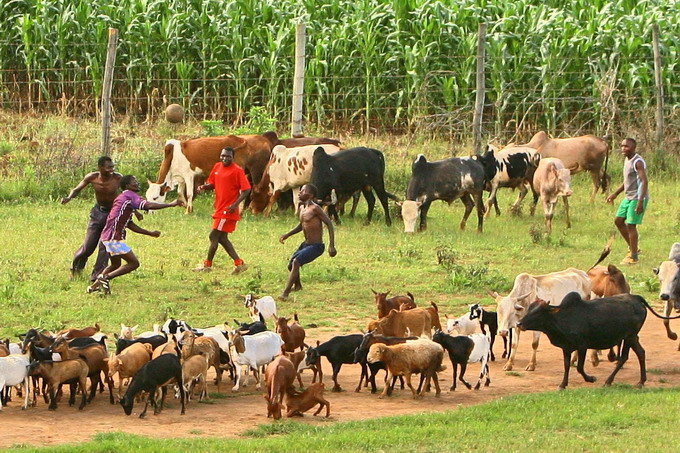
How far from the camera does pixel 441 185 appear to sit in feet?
71.5

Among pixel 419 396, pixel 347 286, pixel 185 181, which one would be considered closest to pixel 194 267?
pixel 347 286

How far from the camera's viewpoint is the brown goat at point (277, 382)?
11.4 m

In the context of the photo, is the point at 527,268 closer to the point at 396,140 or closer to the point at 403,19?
the point at 396,140

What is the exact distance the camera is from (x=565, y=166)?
23.9 m

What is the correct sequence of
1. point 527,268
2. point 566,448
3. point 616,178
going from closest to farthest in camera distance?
point 566,448, point 527,268, point 616,178

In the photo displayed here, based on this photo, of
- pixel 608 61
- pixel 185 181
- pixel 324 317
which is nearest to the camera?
pixel 324 317

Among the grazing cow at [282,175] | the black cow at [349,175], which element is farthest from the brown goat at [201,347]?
the grazing cow at [282,175]

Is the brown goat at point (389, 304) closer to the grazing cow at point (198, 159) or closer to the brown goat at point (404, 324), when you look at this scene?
the brown goat at point (404, 324)

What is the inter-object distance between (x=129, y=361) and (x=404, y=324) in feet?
9.74

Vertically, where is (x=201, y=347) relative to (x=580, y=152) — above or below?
below

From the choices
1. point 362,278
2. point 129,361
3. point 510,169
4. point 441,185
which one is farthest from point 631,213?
point 129,361

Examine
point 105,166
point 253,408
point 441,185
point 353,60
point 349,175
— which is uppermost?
point 353,60

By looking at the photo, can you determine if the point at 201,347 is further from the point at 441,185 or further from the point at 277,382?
the point at 441,185

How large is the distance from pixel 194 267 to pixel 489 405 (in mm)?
7603
